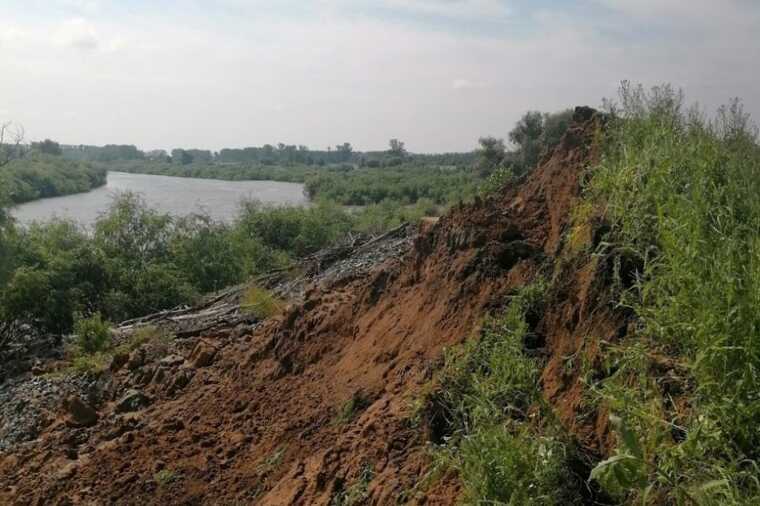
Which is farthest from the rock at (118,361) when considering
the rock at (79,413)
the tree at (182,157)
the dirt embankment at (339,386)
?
the tree at (182,157)

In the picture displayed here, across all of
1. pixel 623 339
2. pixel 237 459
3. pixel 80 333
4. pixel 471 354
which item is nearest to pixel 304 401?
pixel 237 459

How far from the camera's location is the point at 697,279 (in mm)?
2924

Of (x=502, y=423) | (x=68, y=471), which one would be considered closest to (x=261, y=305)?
(x=68, y=471)

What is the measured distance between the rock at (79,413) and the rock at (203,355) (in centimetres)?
104

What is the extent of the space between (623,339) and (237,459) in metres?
2.79

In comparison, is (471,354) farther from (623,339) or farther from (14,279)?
(14,279)

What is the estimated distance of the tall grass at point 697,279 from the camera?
99.0 inches

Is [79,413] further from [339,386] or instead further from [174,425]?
[339,386]

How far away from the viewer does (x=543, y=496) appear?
8.97 ft

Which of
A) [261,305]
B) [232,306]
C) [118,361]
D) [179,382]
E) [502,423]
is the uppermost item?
[502,423]

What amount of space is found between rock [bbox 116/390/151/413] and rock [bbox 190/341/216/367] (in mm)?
569

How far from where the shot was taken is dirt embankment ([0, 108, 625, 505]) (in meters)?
3.80

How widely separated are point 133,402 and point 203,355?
2.53ft

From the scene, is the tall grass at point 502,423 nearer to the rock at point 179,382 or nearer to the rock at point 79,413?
the rock at point 179,382
